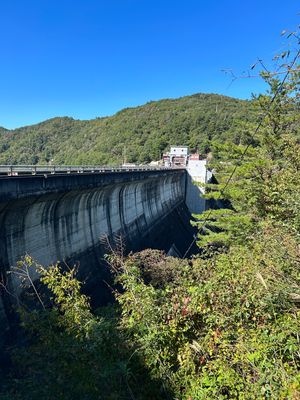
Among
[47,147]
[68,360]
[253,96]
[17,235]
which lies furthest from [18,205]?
[47,147]

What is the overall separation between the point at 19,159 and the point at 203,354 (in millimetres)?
122668

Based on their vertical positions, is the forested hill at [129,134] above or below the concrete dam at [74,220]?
above

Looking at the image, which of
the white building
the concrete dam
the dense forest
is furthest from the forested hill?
the dense forest

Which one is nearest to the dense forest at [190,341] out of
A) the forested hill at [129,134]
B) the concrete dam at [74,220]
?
the concrete dam at [74,220]

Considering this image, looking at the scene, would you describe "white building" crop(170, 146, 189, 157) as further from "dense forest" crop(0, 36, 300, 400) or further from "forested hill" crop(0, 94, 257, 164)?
"dense forest" crop(0, 36, 300, 400)

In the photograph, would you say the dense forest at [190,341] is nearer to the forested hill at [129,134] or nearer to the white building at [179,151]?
the white building at [179,151]

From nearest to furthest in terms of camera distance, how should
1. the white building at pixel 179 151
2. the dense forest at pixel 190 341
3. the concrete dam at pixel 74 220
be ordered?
the dense forest at pixel 190 341
the concrete dam at pixel 74 220
the white building at pixel 179 151

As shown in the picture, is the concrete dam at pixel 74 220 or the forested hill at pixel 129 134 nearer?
the concrete dam at pixel 74 220

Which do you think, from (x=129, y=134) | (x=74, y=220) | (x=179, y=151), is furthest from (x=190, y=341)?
(x=129, y=134)

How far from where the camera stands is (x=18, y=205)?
11031 mm

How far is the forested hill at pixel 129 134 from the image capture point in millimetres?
104250

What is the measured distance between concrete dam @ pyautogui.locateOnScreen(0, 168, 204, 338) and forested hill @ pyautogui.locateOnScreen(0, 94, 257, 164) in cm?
5522

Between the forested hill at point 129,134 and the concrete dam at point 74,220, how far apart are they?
55216mm

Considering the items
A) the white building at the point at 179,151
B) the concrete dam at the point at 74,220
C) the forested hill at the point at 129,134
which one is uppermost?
the forested hill at the point at 129,134
